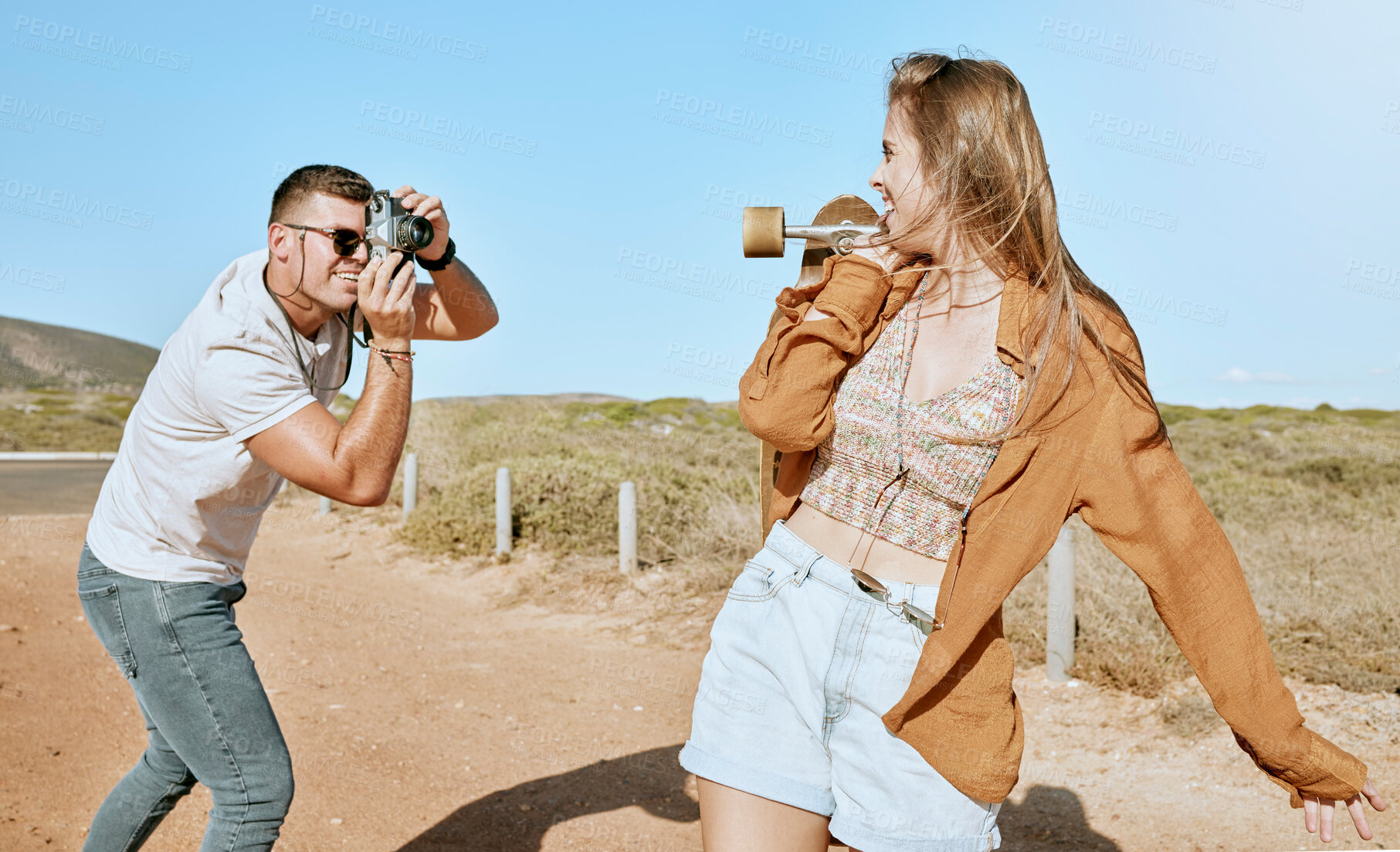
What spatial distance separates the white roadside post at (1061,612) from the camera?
530cm

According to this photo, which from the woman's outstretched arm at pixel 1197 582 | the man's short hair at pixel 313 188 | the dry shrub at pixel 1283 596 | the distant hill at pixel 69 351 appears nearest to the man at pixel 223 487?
the man's short hair at pixel 313 188

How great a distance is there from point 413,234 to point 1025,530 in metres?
1.59

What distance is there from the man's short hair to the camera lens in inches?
9.6

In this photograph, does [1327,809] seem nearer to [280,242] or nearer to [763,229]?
[763,229]

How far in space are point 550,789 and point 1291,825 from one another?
302cm

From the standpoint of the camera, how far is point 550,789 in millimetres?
4297

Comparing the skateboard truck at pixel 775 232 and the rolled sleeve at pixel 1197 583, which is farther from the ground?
the skateboard truck at pixel 775 232

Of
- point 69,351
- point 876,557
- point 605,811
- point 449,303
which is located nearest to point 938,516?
point 876,557

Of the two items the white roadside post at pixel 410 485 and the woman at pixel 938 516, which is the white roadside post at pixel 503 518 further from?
the woman at pixel 938 516

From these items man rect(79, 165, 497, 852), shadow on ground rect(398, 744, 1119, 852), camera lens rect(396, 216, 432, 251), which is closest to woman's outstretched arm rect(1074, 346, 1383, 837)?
man rect(79, 165, 497, 852)

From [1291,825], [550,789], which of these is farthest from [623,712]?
[1291,825]

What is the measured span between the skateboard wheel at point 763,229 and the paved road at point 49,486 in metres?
10.00

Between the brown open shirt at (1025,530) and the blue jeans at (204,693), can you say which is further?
the blue jeans at (204,693)

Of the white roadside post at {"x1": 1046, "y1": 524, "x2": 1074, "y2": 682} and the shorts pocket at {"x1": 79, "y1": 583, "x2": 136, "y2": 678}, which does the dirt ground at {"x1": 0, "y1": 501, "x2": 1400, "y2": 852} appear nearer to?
the white roadside post at {"x1": 1046, "y1": 524, "x2": 1074, "y2": 682}
